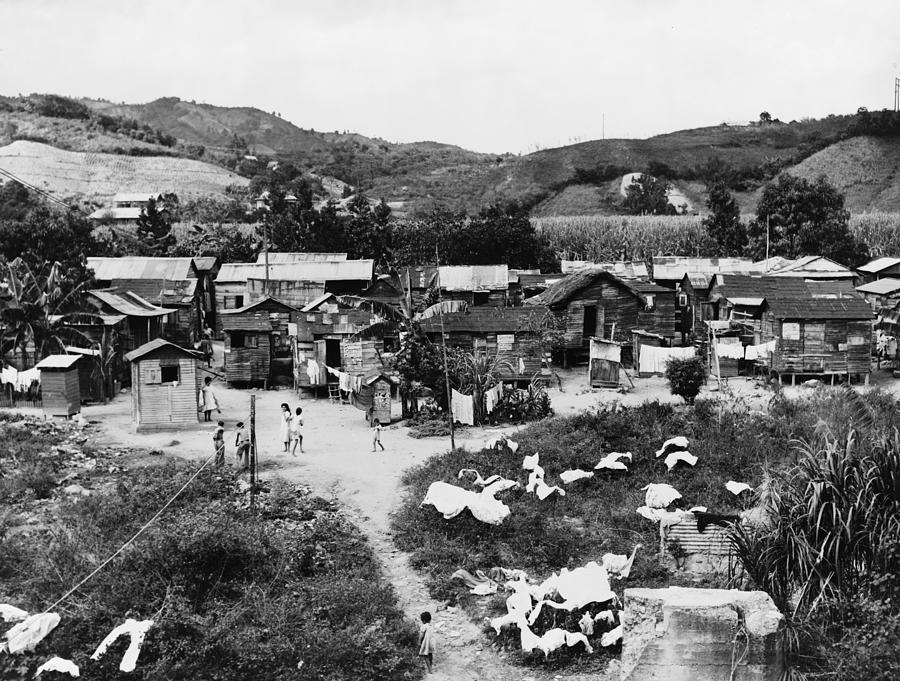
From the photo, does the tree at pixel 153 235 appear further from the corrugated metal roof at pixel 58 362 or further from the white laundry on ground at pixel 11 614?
the white laundry on ground at pixel 11 614

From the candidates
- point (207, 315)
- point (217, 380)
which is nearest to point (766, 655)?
point (217, 380)

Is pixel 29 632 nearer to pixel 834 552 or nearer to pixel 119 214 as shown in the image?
pixel 834 552

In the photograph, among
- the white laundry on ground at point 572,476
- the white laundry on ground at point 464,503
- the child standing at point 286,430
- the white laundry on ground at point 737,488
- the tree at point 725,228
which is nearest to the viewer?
the white laundry on ground at point 464,503

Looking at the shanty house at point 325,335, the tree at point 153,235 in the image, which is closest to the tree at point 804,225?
the shanty house at point 325,335

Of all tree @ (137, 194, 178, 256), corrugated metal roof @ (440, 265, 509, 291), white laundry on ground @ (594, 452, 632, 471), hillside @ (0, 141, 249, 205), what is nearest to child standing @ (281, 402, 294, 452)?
white laundry on ground @ (594, 452, 632, 471)

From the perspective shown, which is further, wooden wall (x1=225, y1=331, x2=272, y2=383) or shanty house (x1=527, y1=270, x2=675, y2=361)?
shanty house (x1=527, y1=270, x2=675, y2=361)

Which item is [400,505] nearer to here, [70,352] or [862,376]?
[70,352]

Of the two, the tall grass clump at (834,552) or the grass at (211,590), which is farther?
the grass at (211,590)

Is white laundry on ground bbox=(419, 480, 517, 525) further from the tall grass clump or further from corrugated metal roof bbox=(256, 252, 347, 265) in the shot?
corrugated metal roof bbox=(256, 252, 347, 265)
